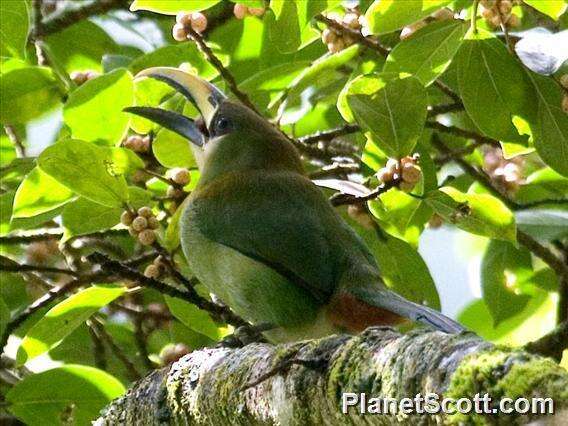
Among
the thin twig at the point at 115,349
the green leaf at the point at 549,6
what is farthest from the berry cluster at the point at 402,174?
the thin twig at the point at 115,349

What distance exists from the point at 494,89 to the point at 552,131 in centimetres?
19

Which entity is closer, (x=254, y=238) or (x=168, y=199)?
(x=254, y=238)

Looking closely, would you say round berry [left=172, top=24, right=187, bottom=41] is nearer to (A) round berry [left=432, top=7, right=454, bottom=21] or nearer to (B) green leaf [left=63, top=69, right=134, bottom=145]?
(B) green leaf [left=63, top=69, right=134, bottom=145]

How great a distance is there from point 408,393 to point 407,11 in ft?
4.85

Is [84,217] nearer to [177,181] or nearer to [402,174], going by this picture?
[177,181]

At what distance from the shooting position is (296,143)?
3877 millimetres

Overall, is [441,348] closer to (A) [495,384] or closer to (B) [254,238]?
(A) [495,384]

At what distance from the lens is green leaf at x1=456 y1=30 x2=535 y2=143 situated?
10.6 feet

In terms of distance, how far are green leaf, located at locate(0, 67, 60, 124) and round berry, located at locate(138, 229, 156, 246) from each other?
679 millimetres

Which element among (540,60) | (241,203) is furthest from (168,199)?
(540,60)

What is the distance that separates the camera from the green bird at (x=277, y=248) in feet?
10.7

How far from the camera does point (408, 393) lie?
5.88 feet

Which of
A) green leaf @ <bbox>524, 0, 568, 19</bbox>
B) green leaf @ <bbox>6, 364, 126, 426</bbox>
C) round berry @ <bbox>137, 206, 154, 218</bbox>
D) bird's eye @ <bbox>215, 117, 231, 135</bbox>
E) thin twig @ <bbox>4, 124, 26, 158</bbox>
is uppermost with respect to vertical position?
green leaf @ <bbox>524, 0, 568, 19</bbox>

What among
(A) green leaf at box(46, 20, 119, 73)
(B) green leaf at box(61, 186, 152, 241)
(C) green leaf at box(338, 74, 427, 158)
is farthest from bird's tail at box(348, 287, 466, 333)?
(A) green leaf at box(46, 20, 119, 73)
